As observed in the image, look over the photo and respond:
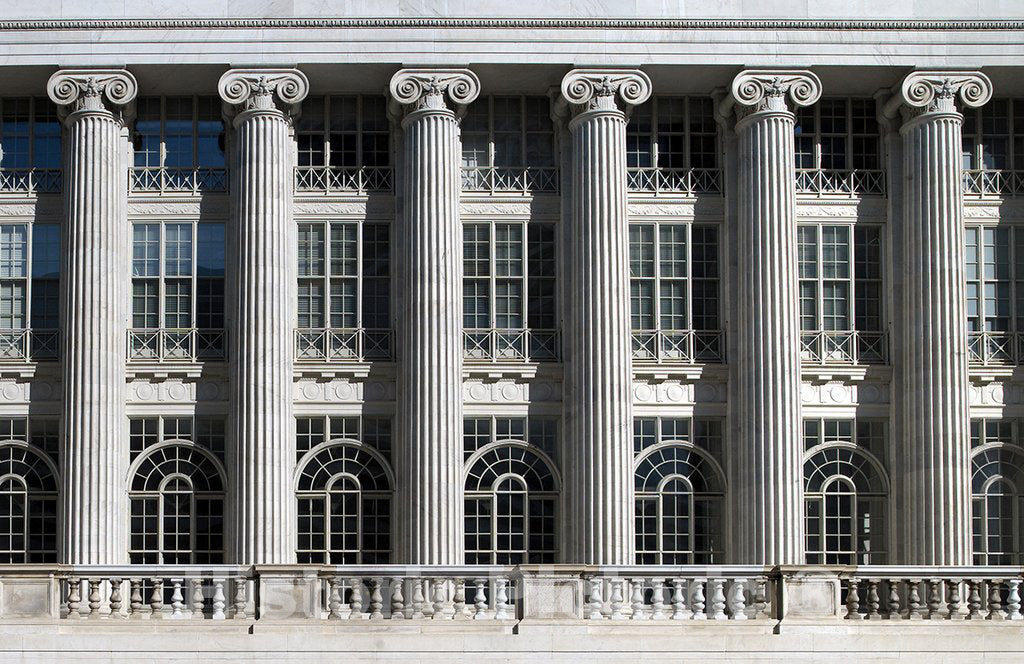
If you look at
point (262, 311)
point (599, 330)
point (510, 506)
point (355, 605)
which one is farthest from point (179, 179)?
point (355, 605)

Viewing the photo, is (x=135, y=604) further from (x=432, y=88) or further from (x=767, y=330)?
(x=767, y=330)

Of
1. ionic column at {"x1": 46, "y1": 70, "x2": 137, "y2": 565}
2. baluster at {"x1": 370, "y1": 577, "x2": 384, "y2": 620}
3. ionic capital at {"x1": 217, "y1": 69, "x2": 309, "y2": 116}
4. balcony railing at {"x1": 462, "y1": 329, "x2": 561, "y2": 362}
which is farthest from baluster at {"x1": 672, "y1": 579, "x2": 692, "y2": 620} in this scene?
ionic capital at {"x1": 217, "y1": 69, "x2": 309, "y2": 116}

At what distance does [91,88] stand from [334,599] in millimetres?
15112

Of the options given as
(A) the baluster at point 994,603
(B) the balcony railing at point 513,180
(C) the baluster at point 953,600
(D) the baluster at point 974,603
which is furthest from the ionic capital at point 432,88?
(A) the baluster at point 994,603

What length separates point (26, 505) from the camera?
39688mm

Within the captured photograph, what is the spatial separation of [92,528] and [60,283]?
570 centimetres

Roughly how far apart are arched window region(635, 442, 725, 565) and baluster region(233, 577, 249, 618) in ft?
37.7

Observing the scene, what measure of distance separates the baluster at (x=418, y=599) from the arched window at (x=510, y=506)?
8528 millimetres

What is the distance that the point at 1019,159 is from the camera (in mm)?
41750

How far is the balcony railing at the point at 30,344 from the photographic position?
4022cm

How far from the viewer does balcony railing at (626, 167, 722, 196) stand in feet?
134

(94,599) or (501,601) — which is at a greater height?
(94,599)

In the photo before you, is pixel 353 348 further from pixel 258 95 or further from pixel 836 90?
pixel 836 90

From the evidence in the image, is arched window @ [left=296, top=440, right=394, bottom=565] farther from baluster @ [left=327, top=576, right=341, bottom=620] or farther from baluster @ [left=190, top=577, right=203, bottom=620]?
baluster @ [left=327, top=576, right=341, bottom=620]
